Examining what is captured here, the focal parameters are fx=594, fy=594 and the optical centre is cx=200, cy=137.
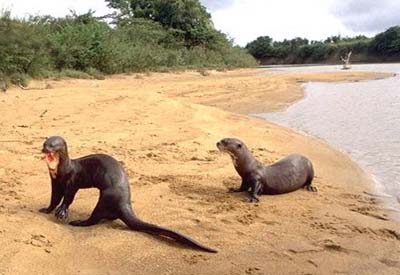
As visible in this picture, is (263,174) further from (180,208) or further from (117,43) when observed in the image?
(117,43)

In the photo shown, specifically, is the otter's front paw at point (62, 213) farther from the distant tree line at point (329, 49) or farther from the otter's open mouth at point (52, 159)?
the distant tree line at point (329, 49)

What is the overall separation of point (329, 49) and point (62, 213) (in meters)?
82.8

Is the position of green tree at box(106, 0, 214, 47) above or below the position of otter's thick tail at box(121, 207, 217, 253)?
above

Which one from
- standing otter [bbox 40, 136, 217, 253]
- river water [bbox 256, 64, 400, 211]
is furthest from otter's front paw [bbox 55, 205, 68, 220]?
river water [bbox 256, 64, 400, 211]

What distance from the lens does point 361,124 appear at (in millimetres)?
14961

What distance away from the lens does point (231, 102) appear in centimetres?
1909

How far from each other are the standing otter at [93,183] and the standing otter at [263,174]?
6.79 feet

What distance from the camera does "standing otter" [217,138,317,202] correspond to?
22.2 ft

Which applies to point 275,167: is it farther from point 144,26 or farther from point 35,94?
point 144,26

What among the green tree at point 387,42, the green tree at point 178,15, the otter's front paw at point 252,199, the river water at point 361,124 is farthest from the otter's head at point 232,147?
the green tree at point 387,42

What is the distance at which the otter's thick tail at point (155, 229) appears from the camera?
450 cm

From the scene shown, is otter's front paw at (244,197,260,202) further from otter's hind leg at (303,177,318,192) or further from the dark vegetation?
the dark vegetation

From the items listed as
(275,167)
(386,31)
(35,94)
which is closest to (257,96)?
(35,94)

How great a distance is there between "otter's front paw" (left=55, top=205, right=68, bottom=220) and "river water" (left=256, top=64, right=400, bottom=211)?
3.70 m
